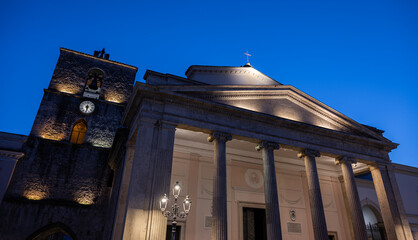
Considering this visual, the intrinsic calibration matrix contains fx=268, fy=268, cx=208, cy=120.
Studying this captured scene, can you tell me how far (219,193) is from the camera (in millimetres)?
10492

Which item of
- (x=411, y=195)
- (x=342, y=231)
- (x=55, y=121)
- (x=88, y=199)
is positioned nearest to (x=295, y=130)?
(x=342, y=231)

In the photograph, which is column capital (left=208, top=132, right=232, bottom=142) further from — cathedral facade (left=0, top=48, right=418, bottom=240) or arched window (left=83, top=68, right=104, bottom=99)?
arched window (left=83, top=68, right=104, bottom=99)

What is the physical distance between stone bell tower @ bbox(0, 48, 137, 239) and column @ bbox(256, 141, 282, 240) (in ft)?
33.9

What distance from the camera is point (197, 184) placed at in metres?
15.0

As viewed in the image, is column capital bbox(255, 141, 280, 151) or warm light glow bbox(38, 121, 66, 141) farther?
warm light glow bbox(38, 121, 66, 141)

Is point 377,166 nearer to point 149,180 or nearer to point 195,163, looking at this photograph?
point 195,163

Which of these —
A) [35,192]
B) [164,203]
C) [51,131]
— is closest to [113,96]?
[51,131]

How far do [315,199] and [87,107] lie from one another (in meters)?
16.3

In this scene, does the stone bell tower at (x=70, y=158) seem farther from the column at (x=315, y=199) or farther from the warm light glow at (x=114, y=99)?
the column at (x=315, y=199)

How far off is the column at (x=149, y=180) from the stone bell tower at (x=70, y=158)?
8359 mm

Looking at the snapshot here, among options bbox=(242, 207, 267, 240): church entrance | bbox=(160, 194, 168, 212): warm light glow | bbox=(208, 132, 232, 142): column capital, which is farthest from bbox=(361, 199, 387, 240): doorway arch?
bbox=(160, 194, 168, 212): warm light glow

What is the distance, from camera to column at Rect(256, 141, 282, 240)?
10.9 metres

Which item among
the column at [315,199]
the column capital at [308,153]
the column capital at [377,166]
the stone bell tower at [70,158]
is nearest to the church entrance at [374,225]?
the column capital at [377,166]

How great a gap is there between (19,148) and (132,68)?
10134 mm
